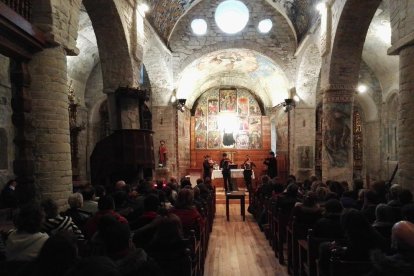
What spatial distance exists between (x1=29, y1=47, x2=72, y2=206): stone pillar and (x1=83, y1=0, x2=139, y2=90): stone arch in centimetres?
440

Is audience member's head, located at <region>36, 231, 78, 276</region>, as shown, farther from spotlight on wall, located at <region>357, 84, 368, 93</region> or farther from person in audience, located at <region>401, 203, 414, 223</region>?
spotlight on wall, located at <region>357, 84, 368, 93</region>

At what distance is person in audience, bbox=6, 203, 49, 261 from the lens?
3508 mm

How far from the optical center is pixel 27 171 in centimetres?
631

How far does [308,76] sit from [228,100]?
811 centimetres

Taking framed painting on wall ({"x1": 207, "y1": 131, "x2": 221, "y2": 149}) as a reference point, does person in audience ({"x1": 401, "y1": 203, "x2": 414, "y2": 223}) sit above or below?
below

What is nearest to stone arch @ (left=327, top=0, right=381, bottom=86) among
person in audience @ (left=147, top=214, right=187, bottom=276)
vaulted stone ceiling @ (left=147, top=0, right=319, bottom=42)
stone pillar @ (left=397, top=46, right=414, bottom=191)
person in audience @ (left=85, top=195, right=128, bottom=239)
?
vaulted stone ceiling @ (left=147, top=0, right=319, bottom=42)

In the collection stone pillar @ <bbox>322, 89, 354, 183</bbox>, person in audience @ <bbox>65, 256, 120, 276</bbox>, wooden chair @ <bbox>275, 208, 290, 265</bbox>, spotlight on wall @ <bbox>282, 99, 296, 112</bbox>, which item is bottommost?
wooden chair @ <bbox>275, 208, 290, 265</bbox>

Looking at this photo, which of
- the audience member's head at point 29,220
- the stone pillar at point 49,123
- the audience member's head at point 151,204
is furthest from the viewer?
the stone pillar at point 49,123

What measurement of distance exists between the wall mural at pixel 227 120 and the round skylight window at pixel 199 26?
7.01 metres

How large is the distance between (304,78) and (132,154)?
415 inches

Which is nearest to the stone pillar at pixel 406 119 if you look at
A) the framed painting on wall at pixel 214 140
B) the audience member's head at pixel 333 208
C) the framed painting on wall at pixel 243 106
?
the audience member's head at pixel 333 208

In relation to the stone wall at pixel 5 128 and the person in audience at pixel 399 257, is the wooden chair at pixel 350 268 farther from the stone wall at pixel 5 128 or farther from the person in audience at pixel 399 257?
the stone wall at pixel 5 128

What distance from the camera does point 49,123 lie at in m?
6.62

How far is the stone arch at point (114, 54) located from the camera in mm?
10992
